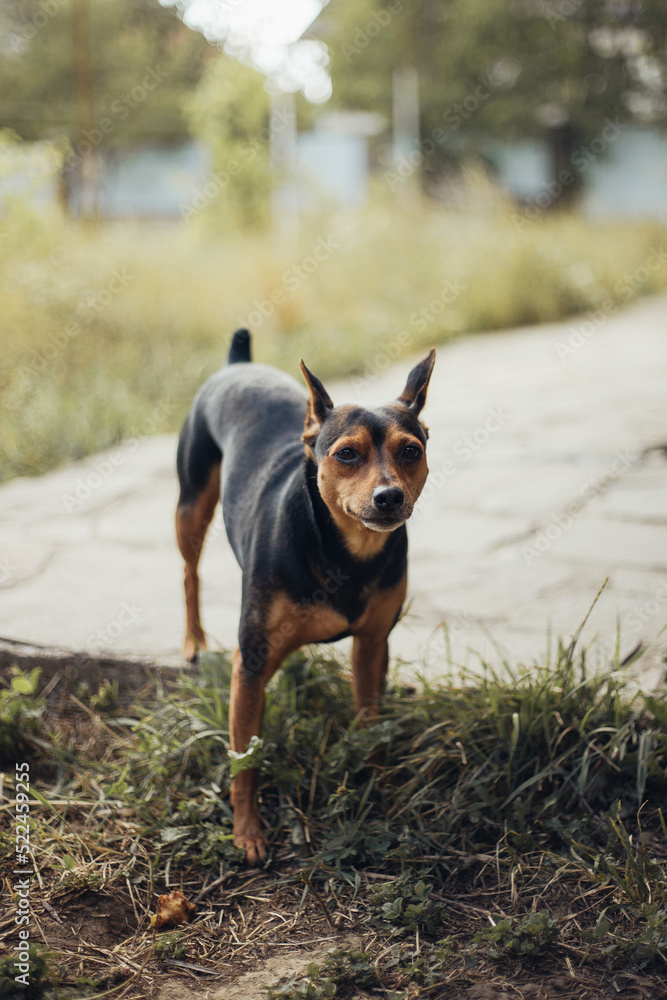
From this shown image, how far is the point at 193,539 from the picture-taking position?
2.77m

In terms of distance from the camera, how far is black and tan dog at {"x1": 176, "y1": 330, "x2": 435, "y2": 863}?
189cm

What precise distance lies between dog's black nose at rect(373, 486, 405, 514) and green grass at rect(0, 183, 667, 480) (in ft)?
12.9

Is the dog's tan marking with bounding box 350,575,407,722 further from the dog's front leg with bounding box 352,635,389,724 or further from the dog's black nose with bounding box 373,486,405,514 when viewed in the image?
the dog's black nose with bounding box 373,486,405,514

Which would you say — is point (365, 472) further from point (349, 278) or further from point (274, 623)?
point (349, 278)

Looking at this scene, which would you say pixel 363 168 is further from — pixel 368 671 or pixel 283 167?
pixel 368 671

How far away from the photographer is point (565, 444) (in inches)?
208

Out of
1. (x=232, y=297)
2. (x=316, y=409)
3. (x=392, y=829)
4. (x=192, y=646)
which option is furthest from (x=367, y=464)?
(x=232, y=297)

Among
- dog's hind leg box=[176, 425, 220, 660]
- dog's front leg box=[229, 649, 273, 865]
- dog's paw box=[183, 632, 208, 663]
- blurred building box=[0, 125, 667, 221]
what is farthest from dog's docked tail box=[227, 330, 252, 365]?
blurred building box=[0, 125, 667, 221]

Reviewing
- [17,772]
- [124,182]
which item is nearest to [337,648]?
[17,772]

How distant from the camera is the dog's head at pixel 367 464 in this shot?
182cm

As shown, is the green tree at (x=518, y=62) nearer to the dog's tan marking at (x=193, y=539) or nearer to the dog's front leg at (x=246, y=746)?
the dog's tan marking at (x=193, y=539)

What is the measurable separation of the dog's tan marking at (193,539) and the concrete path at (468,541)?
0.27ft

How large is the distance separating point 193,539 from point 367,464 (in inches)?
41.5

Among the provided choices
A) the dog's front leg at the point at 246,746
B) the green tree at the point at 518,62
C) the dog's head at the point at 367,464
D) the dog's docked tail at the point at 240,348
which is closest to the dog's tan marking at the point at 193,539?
the dog's docked tail at the point at 240,348
